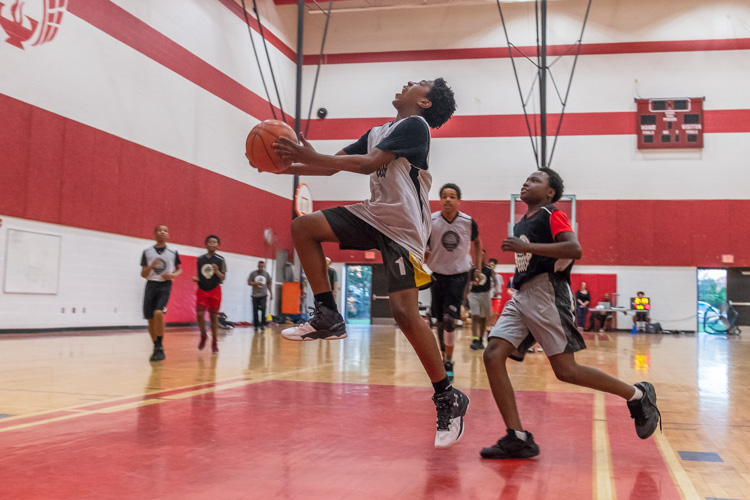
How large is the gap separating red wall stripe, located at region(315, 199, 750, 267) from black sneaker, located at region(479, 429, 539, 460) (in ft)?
59.6

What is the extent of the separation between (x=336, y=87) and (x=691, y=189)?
1211 cm

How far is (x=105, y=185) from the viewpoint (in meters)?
14.1

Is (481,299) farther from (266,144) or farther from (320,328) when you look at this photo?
(266,144)

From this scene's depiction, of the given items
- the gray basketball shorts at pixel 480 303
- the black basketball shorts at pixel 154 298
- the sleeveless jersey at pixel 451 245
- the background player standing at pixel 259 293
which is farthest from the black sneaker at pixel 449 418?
the background player standing at pixel 259 293

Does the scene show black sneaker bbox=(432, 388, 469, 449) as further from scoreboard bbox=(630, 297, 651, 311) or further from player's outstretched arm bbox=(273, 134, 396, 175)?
scoreboard bbox=(630, 297, 651, 311)

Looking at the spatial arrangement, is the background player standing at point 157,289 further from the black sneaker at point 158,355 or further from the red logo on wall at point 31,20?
the red logo on wall at point 31,20

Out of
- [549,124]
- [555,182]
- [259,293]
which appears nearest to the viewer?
[555,182]

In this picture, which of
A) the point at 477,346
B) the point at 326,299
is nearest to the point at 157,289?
the point at 326,299

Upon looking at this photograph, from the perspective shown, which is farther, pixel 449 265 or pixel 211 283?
pixel 211 283

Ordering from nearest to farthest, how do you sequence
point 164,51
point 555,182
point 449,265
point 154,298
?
point 555,182, point 449,265, point 154,298, point 164,51

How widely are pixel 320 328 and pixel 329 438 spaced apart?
2.00ft

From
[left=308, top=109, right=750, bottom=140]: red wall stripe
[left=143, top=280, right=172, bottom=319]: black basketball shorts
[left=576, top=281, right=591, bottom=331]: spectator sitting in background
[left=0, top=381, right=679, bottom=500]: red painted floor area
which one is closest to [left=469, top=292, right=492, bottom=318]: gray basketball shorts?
[left=143, top=280, right=172, bottom=319]: black basketball shorts

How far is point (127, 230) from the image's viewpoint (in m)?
14.8

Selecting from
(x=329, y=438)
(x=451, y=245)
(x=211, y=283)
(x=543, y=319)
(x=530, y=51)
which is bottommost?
(x=329, y=438)
